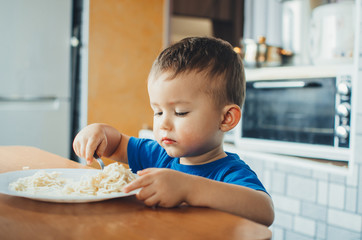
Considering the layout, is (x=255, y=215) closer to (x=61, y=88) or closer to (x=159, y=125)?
(x=159, y=125)

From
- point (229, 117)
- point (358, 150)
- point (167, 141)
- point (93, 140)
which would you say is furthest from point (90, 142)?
point (358, 150)

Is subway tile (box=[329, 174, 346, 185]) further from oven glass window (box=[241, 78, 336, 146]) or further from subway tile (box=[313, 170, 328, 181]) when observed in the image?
oven glass window (box=[241, 78, 336, 146])

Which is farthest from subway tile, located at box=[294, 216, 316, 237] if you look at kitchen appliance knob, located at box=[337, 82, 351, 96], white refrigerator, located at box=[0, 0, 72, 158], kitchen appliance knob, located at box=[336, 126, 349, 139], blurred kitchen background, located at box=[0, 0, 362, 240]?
white refrigerator, located at box=[0, 0, 72, 158]

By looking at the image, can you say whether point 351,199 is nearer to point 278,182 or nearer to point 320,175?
point 320,175

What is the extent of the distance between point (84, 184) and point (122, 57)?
97.5 inches

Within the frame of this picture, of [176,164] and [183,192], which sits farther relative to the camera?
[176,164]

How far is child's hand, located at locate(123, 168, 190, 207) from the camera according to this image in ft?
1.71

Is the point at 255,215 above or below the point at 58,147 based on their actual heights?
above

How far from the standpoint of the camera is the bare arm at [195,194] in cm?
52

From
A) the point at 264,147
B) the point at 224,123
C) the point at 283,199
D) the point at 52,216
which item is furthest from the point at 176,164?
the point at 264,147

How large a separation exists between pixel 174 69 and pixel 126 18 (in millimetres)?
2326

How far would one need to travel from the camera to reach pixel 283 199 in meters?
1.84

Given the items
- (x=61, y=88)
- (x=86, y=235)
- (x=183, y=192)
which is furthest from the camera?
(x=61, y=88)

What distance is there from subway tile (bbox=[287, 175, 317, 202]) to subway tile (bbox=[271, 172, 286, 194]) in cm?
3
